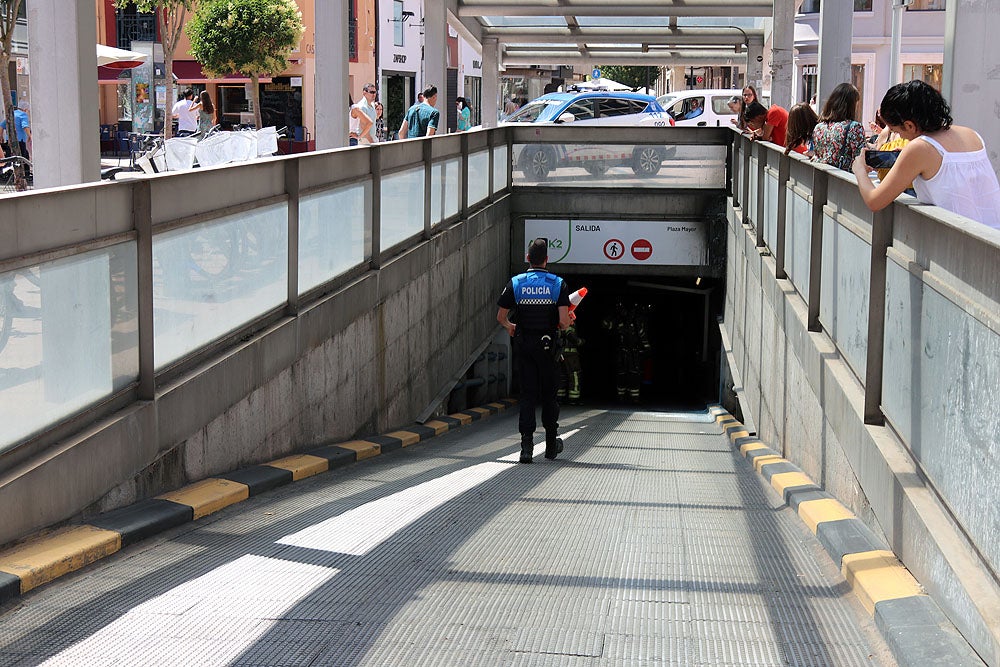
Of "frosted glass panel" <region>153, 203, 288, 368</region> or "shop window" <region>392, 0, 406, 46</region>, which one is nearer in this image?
"frosted glass panel" <region>153, 203, 288, 368</region>

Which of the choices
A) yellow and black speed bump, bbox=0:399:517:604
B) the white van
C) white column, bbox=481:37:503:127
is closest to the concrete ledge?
yellow and black speed bump, bbox=0:399:517:604

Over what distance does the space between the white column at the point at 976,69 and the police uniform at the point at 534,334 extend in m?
3.65

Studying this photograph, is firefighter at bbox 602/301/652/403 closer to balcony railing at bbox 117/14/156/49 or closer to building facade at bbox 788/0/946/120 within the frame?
building facade at bbox 788/0/946/120

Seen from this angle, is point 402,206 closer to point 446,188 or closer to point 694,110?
point 446,188

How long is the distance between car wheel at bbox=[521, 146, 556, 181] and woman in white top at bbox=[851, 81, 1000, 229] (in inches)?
613

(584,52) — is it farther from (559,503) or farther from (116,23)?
(559,503)

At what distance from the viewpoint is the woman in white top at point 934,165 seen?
18.6 ft

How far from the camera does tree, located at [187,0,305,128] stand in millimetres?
42000

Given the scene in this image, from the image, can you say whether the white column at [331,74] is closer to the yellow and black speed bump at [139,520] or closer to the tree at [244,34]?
the yellow and black speed bump at [139,520]

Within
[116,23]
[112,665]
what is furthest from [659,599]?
[116,23]

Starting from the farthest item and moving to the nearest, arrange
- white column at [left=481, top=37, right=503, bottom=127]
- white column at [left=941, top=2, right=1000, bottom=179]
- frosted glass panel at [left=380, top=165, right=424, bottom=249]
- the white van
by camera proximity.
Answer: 1. the white van
2. white column at [left=481, top=37, right=503, bottom=127]
3. frosted glass panel at [left=380, top=165, right=424, bottom=249]
4. white column at [left=941, top=2, right=1000, bottom=179]

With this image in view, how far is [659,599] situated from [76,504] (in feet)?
8.14

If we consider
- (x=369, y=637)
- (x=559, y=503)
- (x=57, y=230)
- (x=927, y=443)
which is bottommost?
(x=559, y=503)

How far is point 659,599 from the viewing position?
5.04 metres
